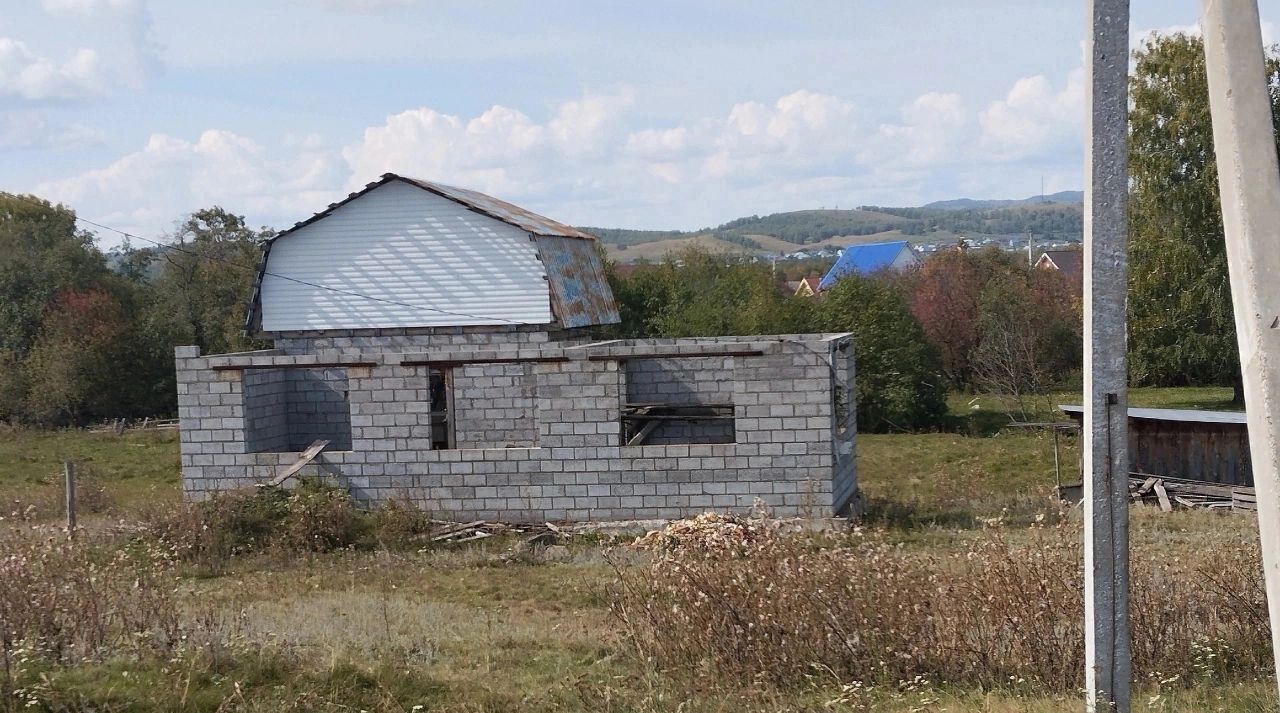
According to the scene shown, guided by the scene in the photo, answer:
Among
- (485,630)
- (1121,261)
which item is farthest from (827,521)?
(1121,261)

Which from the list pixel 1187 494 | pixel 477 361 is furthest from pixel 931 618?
pixel 1187 494

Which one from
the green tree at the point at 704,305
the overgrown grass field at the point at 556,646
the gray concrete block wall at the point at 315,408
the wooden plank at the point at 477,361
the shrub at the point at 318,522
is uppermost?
the green tree at the point at 704,305

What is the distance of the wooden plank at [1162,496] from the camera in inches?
722

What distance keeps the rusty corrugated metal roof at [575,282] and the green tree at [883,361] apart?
36.0ft

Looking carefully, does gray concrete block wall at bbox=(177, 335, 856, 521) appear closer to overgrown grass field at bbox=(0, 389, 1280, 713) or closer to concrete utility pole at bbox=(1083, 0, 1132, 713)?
overgrown grass field at bbox=(0, 389, 1280, 713)

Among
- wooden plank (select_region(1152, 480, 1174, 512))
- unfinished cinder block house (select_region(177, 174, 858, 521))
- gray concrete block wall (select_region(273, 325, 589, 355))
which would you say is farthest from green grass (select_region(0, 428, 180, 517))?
wooden plank (select_region(1152, 480, 1174, 512))

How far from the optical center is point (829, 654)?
6.46 metres

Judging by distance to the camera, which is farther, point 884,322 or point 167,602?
point 884,322

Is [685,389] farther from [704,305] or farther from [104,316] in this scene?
[104,316]

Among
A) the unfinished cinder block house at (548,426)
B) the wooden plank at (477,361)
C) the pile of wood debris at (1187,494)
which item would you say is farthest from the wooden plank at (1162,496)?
the wooden plank at (477,361)

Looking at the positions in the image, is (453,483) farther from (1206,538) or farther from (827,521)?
(1206,538)

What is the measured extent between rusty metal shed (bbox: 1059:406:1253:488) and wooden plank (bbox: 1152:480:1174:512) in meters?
0.54

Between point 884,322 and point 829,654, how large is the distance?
92.2 feet

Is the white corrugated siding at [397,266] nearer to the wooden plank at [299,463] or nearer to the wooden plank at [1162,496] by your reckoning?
the wooden plank at [299,463]
